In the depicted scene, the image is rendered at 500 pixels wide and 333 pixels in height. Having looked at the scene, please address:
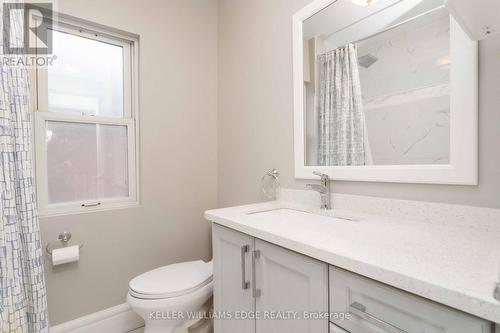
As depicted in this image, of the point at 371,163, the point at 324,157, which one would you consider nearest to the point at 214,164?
the point at 324,157

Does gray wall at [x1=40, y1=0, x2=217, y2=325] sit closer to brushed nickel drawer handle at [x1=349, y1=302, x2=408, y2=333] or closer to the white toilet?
the white toilet

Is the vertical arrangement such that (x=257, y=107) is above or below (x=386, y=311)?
above

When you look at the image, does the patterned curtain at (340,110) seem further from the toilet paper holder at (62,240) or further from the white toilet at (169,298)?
the toilet paper holder at (62,240)

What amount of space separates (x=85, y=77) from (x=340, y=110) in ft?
5.30

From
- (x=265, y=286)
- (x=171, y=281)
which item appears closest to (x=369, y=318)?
(x=265, y=286)

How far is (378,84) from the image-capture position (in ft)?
3.67

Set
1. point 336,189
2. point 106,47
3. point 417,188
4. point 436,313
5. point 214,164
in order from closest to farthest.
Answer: point 436,313
point 417,188
point 336,189
point 106,47
point 214,164

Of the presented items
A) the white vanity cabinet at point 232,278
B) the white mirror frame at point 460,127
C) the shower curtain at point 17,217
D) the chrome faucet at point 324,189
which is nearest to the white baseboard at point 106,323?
the shower curtain at point 17,217

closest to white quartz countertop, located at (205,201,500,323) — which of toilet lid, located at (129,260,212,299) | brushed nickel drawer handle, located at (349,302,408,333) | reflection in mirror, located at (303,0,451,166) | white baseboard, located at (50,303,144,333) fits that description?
brushed nickel drawer handle, located at (349,302,408,333)

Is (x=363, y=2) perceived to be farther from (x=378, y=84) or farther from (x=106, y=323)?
(x=106, y=323)

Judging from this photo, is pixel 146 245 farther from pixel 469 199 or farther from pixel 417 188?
pixel 469 199

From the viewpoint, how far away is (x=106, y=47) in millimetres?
1671

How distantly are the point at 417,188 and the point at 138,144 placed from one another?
1659 mm

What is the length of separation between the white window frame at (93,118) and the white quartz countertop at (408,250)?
964mm
